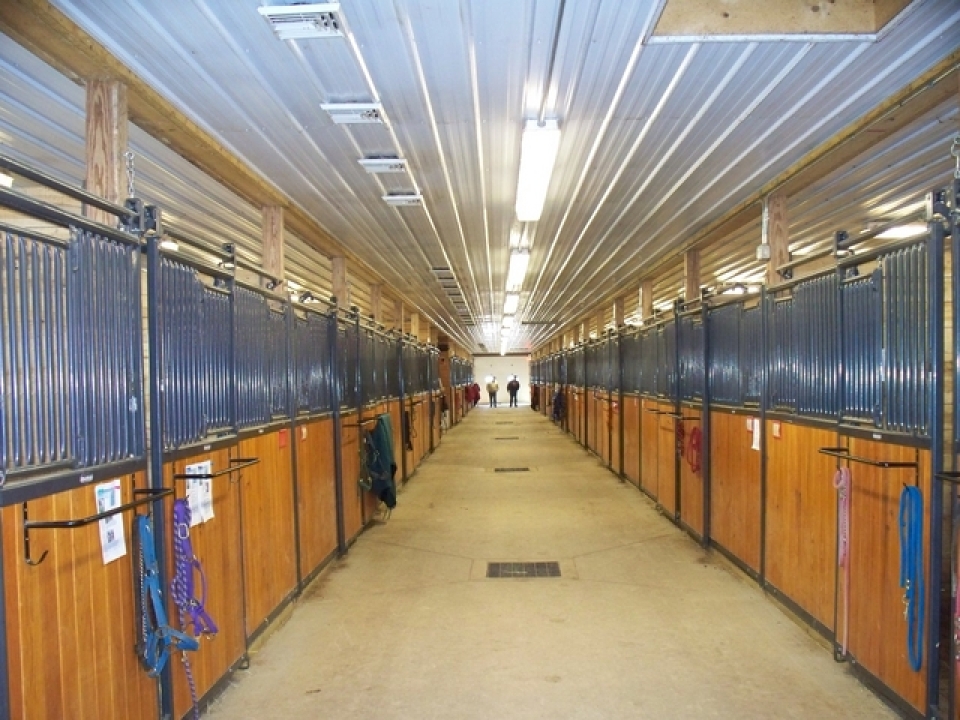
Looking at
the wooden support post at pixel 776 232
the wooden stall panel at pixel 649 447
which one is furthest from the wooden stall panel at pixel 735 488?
the wooden stall panel at pixel 649 447

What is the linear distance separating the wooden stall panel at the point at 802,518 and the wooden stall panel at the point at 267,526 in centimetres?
326

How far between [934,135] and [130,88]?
4.76 metres

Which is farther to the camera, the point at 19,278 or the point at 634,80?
the point at 634,80

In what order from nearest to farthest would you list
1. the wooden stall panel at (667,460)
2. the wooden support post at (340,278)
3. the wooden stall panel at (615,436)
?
the wooden stall panel at (667,460) → the wooden support post at (340,278) → the wooden stall panel at (615,436)

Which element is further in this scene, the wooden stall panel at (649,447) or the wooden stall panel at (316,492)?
the wooden stall panel at (649,447)

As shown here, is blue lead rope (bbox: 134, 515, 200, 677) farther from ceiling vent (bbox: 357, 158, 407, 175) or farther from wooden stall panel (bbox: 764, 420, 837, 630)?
wooden stall panel (bbox: 764, 420, 837, 630)

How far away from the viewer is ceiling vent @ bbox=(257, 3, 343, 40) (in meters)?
2.77

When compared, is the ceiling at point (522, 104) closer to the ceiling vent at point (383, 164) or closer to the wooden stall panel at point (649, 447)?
the ceiling vent at point (383, 164)

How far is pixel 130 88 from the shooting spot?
317cm

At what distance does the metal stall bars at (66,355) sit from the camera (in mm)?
1908

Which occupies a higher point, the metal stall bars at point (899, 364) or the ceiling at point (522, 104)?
the ceiling at point (522, 104)

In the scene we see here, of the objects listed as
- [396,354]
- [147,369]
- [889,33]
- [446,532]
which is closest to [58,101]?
[147,369]

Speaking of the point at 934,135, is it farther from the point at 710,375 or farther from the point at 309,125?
the point at 309,125

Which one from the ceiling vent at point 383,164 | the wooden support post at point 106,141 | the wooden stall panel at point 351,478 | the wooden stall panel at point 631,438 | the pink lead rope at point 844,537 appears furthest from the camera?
the wooden stall panel at point 631,438
